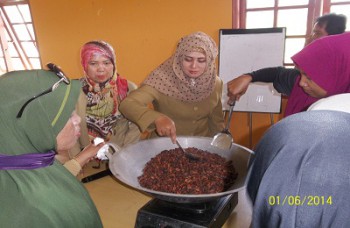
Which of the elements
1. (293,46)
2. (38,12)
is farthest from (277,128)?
(38,12)

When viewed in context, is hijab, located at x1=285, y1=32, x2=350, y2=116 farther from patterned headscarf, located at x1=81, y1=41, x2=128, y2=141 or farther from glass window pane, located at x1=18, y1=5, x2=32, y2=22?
glass window pane, located at x1=18, y1=5, x2=32, y2=22

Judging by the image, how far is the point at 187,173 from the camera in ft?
3.74

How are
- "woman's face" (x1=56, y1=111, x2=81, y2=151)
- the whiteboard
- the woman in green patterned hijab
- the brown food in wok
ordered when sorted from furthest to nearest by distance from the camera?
the whiteboard < the brown food in wok < "woman's face" (x1=56, y1=111, x2=81, y2=151) < the woman in green patterned hijab

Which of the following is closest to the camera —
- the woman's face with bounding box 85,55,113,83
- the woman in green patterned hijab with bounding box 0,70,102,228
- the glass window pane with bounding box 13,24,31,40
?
the woman in green patterned hijab with bounding box 0,70,102,228

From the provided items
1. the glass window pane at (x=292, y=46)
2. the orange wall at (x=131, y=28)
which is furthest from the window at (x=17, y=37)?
the glass window pane at (x=292, y=46)

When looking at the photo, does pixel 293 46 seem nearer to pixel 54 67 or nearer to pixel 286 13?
pixel 286 13

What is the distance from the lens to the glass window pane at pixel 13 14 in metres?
4.44

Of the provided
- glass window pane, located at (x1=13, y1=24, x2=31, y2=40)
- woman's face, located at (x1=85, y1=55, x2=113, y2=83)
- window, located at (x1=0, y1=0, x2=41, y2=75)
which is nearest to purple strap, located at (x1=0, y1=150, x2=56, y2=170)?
woman's face, located at (x1=85, y1=55, x2=113, y2=83)

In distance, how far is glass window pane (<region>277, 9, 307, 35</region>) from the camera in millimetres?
2785

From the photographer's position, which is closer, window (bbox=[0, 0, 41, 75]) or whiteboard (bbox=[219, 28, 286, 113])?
whiteboard (bbox=[219, 28, 286, 113])

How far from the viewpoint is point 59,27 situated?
3.98m

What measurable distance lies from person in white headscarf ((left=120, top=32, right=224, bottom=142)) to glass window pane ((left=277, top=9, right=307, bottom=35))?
61.8 inches

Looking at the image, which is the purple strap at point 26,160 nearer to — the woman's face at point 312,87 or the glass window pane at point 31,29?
the woman's face at point 312,87
